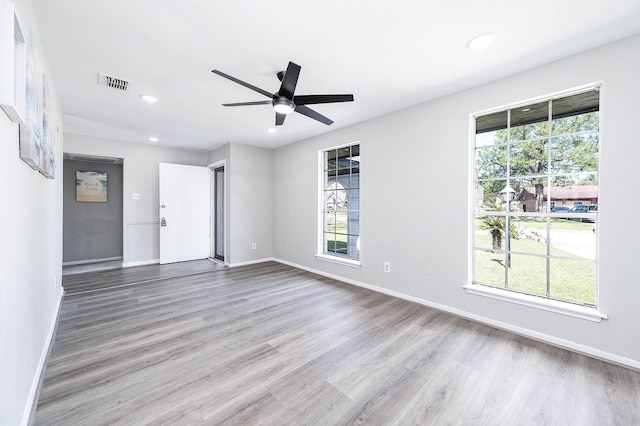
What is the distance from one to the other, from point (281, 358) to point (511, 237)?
2602mm

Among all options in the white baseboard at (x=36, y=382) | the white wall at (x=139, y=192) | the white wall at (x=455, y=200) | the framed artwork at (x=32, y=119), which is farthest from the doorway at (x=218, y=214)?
the framed artwork at (x=32, y=119)

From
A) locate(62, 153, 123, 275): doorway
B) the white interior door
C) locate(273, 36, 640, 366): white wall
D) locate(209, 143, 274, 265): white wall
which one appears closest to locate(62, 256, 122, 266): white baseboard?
locate(62, 153, 123, 275): doorway

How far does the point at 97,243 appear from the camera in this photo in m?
5.68

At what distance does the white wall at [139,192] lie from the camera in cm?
506

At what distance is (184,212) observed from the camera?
556 cm

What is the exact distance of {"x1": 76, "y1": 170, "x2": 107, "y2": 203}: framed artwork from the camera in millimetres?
5453

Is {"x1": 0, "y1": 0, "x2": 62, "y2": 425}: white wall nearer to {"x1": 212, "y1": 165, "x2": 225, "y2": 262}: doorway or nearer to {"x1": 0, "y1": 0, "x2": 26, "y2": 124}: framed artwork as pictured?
{"x1": 0, "y1": 0, "x2": 26, "y2": 124}: framed artwork

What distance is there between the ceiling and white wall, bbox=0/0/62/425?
491mm

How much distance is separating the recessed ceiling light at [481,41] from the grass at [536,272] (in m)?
1.87

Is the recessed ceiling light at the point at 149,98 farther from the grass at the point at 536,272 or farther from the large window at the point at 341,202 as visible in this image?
the grass at the point at 536,272

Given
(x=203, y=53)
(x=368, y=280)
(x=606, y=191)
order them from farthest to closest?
(x=368, y=280)
(x=203, y=53)
(x=606, y=191)

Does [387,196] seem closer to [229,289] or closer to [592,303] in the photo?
[592,303]

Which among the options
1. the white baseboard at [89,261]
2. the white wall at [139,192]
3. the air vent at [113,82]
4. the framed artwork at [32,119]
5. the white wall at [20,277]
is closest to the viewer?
the white wall at [20,277]

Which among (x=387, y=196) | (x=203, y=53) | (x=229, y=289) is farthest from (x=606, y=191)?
(x=229, y=289)
